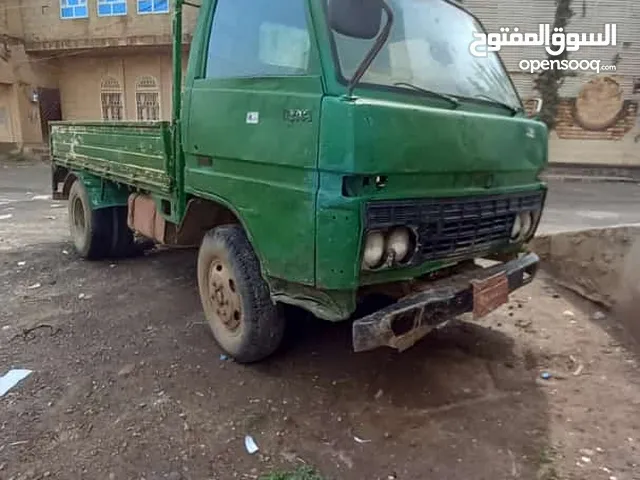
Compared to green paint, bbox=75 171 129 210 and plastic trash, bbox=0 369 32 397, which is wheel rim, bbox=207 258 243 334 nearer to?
plastic trash, bbox=0 369 32 397

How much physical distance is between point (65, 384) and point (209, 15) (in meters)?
2.47

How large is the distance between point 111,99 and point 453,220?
61.8 feet

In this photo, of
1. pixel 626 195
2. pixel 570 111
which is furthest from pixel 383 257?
pixel 570 111

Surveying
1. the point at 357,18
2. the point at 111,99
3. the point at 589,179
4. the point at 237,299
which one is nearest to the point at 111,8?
the point at 111,99

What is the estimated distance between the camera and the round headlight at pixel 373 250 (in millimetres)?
2582

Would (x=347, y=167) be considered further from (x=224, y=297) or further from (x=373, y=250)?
(x=224, y=297)

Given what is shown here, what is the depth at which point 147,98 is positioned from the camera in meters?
18.5

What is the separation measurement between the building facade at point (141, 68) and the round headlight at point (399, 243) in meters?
13.3

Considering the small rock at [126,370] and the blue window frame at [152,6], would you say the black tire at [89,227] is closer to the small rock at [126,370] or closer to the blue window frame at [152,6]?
the small rock at [126,370]

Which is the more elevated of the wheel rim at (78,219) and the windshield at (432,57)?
the windshield at (432,57)

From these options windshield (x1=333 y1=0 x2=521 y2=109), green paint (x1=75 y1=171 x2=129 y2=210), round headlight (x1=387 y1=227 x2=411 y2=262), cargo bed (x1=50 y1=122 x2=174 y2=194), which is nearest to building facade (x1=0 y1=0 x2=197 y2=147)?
cargo bed (x1=50 y1=122 x2=174 y2=194)

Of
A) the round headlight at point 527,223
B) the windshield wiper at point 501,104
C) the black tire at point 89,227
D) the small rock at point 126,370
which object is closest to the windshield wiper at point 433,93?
the windshield wiper at point 501,104

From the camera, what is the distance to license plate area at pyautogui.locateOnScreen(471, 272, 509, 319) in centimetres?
297

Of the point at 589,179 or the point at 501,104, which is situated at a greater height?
the point at 501,104
